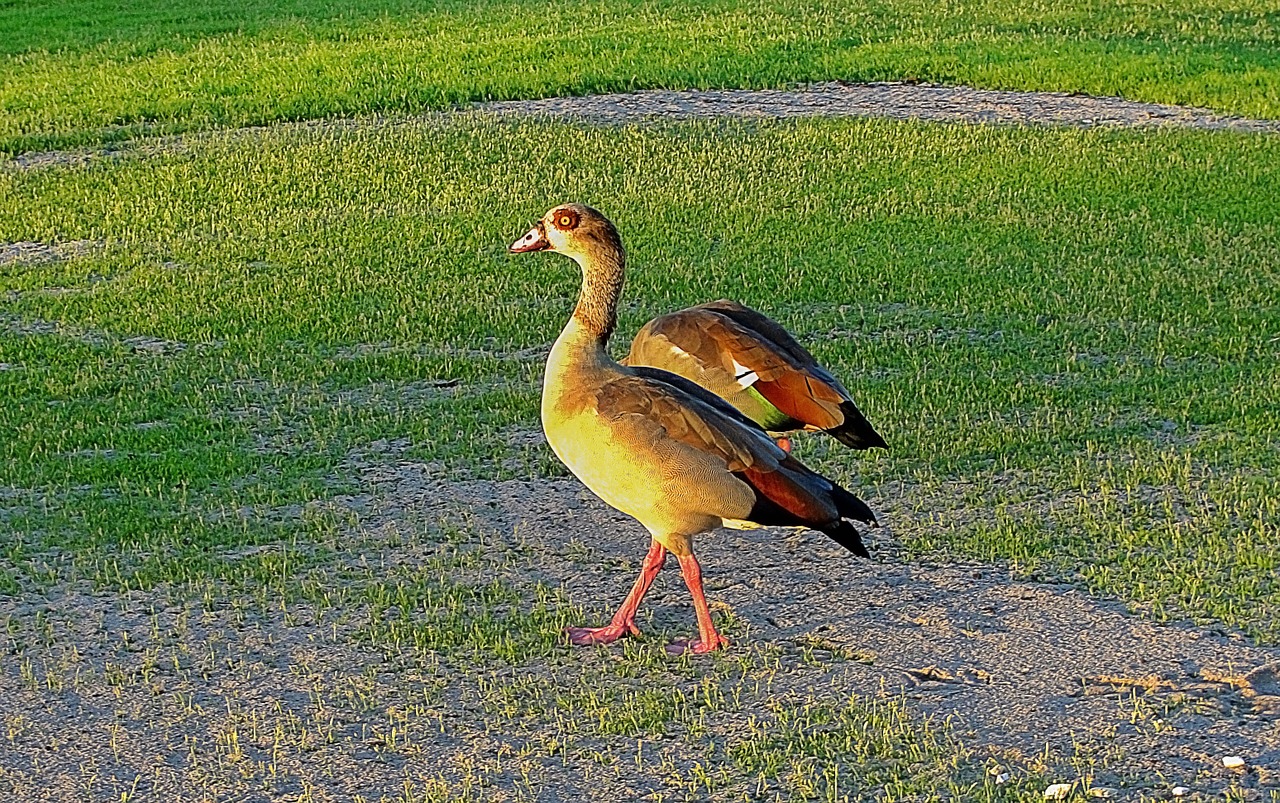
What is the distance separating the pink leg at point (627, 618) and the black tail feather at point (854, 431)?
135 cm

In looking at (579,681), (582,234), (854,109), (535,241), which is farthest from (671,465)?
(854,109)

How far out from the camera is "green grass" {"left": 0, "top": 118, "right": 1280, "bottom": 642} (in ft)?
21.9

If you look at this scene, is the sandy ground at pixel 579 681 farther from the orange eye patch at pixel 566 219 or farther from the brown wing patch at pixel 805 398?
the orange eye patch at pixel 566 219

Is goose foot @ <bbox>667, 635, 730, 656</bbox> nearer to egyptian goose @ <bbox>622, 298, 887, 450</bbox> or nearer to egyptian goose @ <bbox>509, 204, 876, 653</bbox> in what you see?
egyptian goose @ <bbox>509, 204, 876, 653</bbox>

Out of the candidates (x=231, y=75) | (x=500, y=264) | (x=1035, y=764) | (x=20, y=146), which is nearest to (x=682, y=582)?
(x=1035, y=764)

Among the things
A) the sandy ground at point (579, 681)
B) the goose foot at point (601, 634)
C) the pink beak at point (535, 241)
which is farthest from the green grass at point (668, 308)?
the pink beak at point (535, 241)

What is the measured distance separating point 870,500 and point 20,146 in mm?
11208

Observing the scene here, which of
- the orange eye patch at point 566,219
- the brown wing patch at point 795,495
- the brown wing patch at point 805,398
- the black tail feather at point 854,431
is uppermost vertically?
the orange eye patch at point 566,219

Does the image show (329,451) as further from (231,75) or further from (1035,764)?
(231,75)

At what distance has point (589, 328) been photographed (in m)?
5.77

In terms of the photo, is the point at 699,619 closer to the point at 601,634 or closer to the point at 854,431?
the point at 601,634

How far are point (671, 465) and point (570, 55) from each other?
14.1 metres

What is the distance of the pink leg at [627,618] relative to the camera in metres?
5.55

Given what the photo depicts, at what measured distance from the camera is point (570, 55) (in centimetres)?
1875
